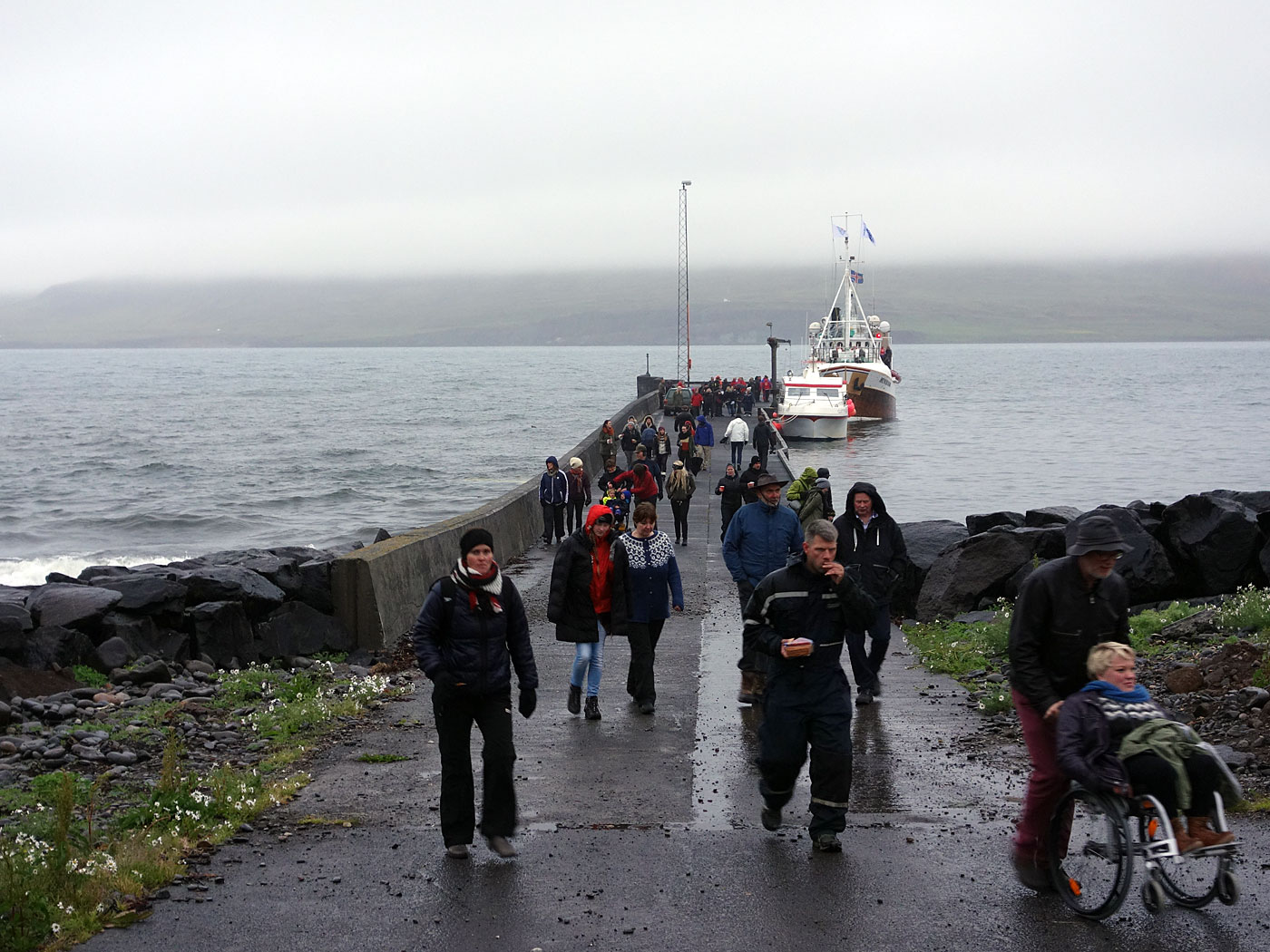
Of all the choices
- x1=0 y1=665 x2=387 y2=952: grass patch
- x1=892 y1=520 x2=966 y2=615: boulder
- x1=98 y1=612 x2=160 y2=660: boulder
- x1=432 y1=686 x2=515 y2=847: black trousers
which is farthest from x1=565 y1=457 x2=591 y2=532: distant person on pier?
x1=432 y1=686 x2=515 y2=847: black trousers

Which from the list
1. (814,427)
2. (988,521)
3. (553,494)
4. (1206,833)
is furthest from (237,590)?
(814,427)

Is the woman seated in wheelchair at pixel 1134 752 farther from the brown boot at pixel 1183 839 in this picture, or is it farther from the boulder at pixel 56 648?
the boulder at pixel 56 648

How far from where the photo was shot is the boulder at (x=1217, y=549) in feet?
44.1

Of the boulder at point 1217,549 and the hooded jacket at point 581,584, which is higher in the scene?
the hooded jacket at point 581,584

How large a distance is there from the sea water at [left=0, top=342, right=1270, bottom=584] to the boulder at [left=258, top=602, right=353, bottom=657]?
18.5 m

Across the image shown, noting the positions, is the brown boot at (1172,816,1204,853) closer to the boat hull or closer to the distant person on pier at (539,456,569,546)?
the distant person on pier at (539,456,569,546)

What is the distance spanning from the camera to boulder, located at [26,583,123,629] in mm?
11758

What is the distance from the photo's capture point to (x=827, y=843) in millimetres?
5895

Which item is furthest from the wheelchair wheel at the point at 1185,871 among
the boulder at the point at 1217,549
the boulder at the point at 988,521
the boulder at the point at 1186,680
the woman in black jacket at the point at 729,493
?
the boulder at the point at 988,521

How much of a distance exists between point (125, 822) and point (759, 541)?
4625 mm

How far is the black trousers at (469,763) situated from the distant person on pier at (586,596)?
2.65 metres

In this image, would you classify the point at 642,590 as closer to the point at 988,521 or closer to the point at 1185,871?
the point at 1185,871

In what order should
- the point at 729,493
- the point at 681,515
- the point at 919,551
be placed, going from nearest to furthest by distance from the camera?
the point at 919,551 → the point at 729,493 → the point at 681,515

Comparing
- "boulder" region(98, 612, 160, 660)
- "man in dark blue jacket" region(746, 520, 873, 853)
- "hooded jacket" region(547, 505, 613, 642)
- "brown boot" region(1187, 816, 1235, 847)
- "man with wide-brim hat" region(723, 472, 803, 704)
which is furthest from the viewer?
"boulder" region(98, 612, 160, 660)
